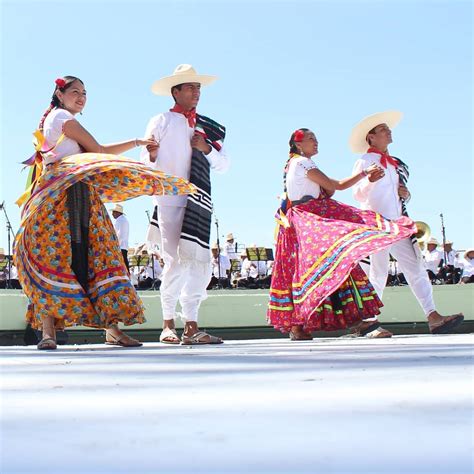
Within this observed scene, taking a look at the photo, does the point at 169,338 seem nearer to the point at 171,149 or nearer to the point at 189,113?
the point at 171,149

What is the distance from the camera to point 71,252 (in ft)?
12.2

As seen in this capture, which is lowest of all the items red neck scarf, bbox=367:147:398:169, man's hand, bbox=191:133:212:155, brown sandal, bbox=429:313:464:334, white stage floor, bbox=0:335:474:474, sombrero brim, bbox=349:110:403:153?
white stage floor, bbox=0:335:474:474

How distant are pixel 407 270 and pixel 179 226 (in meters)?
1.66

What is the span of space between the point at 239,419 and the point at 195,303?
10.6 ft

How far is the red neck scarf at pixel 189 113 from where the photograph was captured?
14.5ft

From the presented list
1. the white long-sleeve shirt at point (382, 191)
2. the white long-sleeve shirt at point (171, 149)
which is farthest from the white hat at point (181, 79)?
the white long-sleeve shirt at point (382, 191)

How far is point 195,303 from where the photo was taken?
439 cm

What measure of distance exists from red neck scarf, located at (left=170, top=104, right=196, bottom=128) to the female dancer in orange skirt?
648 millimetres

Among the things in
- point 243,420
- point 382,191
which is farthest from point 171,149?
point 243,420

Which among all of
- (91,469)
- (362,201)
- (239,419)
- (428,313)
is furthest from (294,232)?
(91,469)

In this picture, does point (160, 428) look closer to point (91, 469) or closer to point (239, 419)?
point (239, 419)

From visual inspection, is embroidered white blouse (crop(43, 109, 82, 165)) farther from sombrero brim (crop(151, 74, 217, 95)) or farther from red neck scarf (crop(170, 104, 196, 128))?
sombrero brim (crop(151, 74, 217, 95))

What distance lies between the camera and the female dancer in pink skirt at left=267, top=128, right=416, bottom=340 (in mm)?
4887

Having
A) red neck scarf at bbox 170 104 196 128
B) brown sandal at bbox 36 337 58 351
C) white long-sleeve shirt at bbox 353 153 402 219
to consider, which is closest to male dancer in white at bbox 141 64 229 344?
red neck scarf at bbox 170 104 196 128
